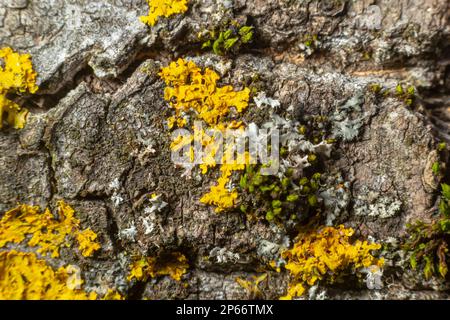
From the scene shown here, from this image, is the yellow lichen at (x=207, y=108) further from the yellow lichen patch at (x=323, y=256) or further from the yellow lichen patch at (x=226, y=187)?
the yellow lichen patch at (x=323, y=256)

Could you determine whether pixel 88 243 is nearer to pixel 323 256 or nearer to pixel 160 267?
pixel 160 267

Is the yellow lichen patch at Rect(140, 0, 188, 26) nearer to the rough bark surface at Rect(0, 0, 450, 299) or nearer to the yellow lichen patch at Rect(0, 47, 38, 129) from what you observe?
the rough bark surface at Rect(0, 0, 450, 299)

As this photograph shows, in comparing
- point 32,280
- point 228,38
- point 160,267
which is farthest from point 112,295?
point 228,38

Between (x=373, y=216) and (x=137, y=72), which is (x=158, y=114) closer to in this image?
(x=137, y=72)

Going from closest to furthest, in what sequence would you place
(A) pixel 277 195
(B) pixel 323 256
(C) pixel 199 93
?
(A) pixel 277 195 → (B) pixel 323 256 → (C) pixel 199 93

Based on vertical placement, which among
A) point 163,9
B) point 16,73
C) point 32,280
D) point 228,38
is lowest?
point 32,280

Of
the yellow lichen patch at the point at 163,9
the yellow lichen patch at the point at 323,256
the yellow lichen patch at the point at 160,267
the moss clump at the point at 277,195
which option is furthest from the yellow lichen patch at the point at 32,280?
the yellow lichen patch at the point at 163,9

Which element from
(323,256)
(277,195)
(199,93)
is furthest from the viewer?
(199,93)

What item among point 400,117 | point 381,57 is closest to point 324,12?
point 381,57
